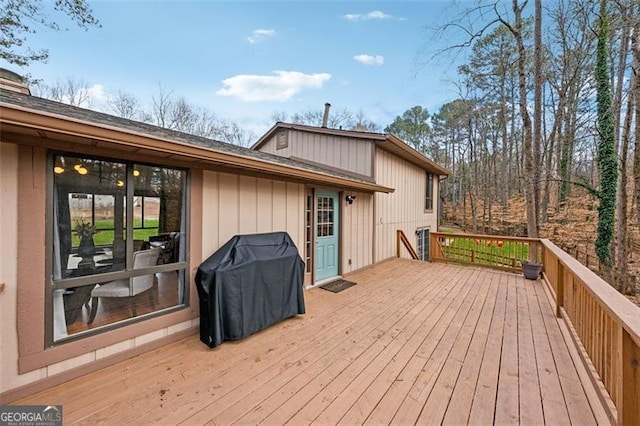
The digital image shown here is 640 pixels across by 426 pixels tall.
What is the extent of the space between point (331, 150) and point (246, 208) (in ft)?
15.1

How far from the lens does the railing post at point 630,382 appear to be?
5.08 ft

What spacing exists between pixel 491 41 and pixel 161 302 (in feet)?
53.8

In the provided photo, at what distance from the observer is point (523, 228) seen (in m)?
15.3

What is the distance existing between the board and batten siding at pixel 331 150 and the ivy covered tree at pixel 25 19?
5.24 meters

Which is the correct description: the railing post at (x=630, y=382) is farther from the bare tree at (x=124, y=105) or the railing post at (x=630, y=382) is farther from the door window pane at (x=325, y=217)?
the bare tree at (x=124, y=105)

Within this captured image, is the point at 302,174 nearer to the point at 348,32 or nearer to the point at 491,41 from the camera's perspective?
the point at 348,32

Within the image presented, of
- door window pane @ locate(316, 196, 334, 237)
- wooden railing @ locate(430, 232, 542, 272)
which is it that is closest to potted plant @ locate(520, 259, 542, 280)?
wooden railing @ locate(430, 232, 542, 272)

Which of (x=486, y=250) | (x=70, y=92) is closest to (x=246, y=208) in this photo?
(x=486, y=250)

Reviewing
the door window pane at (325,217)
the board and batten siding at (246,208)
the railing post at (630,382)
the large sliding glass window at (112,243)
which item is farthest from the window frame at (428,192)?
the large sliding glass window at (112,243)

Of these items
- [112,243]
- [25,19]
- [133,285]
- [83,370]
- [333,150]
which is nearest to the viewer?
[83,370]

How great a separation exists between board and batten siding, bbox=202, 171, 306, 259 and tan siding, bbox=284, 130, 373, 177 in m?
2.84

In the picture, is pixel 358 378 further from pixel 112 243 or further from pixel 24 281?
pixel 24 281

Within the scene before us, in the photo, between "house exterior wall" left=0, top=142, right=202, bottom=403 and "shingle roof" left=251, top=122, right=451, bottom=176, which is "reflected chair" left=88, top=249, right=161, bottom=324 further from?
"shingle roof" left=251, top=122, right=451, bottom=176

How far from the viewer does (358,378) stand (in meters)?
2.31
